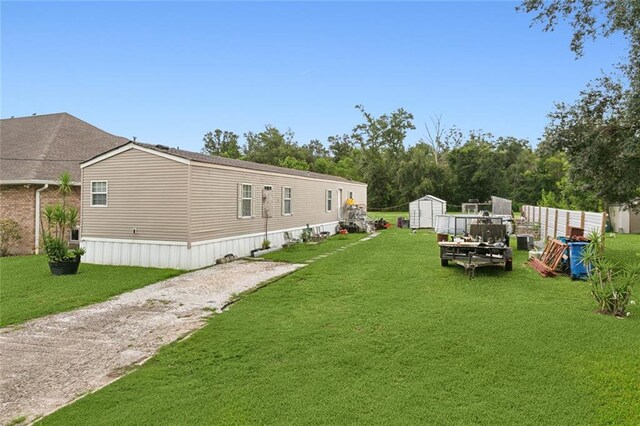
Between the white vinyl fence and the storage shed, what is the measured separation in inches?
207

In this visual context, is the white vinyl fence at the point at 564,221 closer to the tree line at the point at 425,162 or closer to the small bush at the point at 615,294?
the small bush at the point at 615,294

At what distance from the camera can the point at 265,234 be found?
49.1 ft

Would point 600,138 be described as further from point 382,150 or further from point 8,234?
point 382,150

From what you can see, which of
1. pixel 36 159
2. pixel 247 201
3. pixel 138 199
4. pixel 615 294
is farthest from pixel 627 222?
pixel 36 159

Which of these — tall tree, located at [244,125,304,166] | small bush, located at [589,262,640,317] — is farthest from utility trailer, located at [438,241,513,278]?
tall tree, located at [244,125,304,166]

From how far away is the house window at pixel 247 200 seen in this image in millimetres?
13656

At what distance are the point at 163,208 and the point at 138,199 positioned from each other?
3.25ft

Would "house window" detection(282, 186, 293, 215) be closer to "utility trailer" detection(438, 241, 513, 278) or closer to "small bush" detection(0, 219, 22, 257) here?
"utility trailer" detection(438, 241, 513, 278)

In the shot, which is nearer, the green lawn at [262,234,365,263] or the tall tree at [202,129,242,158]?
the green lawn at [262,234,365,263]

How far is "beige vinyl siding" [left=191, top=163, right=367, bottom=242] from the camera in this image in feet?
37.4

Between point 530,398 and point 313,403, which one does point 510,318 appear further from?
point 313,403

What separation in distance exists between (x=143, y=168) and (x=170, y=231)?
2034 millimetres

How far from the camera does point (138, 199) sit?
11.6 metres

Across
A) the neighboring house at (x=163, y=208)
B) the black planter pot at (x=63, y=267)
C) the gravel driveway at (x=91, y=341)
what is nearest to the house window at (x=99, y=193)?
the neighboring house at (x=163, y=208)
